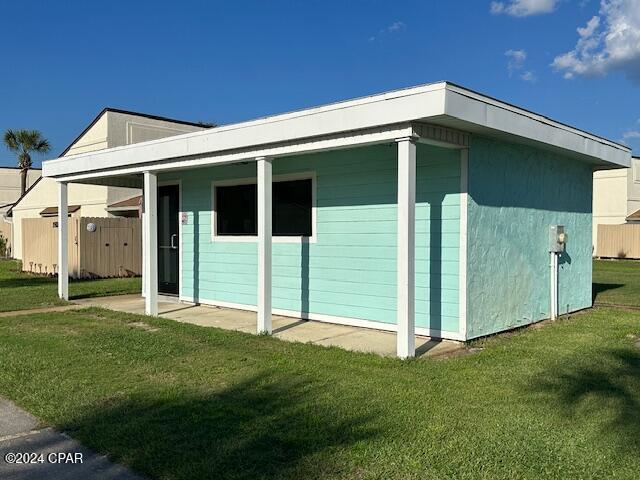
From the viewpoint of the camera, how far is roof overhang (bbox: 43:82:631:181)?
6.02m

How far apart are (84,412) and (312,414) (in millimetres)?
1799

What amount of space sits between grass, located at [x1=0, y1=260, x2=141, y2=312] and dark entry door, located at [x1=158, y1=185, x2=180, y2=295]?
1.88 m

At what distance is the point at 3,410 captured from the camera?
15.7 ft

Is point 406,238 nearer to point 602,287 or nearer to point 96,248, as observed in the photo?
point 602,287

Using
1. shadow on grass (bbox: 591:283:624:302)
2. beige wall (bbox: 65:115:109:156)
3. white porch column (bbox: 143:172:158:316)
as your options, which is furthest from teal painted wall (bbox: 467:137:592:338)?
beige wall (bbox: 65:115:109:156)

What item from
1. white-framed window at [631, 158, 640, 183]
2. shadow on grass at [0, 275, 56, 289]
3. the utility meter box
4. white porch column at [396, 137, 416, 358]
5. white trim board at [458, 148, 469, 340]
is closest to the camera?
white porch column at [396, 137, 416, 358]

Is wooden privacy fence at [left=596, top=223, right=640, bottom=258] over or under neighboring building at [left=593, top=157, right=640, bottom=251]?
under

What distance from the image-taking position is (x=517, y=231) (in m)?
8.12

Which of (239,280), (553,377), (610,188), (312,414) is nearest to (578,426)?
(553,377)

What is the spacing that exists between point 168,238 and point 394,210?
5.72m

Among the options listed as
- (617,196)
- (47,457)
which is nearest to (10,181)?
(617,196)

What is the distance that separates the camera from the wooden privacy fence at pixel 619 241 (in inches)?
1123

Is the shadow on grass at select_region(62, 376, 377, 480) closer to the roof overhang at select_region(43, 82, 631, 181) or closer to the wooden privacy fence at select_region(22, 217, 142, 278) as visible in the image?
the roof overhang at select_region(43, 82, 631, 181)

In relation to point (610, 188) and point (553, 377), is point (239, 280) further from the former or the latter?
point (610, 188)
